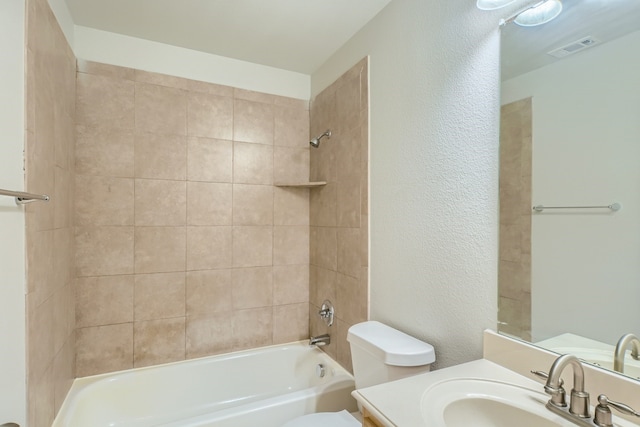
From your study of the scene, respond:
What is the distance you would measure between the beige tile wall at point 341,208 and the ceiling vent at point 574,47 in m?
0.93

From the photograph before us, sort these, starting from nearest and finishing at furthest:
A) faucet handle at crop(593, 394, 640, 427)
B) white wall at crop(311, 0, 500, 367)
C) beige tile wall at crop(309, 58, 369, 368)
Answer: faucet handle at crop(593, 394, 640, 427) → white wall at crop(311, 0, 500, 367) → beige tile wall at crop(309, 58, 369, 368)

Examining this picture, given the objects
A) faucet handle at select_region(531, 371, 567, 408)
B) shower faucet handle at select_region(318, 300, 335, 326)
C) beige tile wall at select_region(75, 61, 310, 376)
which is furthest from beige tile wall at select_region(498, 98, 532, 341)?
beige tile wall at select_region(75, 61, 310, 376)

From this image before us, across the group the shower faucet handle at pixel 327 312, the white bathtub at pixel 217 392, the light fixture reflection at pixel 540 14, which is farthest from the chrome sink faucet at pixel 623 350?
the shower faucet handle at pixel 327 312

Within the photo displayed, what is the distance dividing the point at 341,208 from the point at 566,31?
4.43 ft

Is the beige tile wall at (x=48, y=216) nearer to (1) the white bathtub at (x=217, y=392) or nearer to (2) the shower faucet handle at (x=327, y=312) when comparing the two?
(1) the white bathtub at (x=217, y=392)

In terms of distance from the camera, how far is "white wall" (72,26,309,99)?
1.91 meters

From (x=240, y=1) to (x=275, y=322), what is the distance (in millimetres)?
2086

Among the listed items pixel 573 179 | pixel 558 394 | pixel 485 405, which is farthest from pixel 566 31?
pixel 485 405

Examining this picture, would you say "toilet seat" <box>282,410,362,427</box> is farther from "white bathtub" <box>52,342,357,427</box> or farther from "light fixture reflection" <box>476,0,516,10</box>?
"light fixture reflection" <box>476,0,516,10</box>

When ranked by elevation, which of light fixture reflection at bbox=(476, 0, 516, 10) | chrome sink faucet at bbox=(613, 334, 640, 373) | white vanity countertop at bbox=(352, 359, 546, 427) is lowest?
white vanity countertop at bbox=(352, 359, 546, 427)

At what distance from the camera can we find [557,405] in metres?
0.78

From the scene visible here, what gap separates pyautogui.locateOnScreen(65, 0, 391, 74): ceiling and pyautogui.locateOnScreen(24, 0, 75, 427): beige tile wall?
0.34m

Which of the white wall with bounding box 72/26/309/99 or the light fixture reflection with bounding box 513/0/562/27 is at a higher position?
the white wall with bounding box 72/26/309/99

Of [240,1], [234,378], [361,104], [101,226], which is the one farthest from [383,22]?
[234,378]
